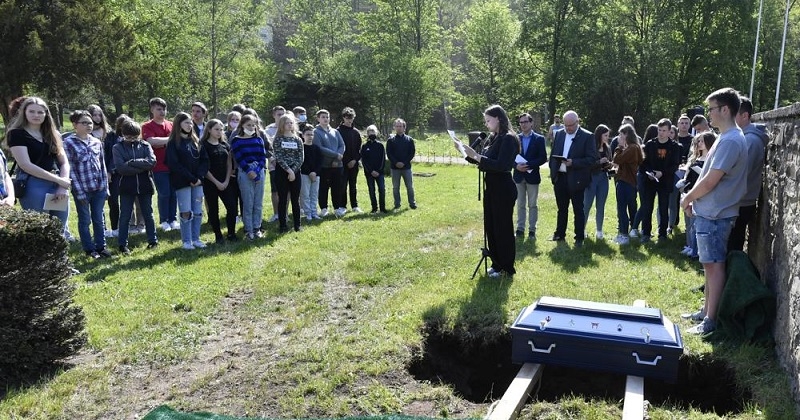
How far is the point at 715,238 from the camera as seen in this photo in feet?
15.4

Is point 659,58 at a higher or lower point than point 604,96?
higher

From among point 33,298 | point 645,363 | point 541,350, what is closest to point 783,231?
point 645,363

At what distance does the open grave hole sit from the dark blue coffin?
238 millimetres

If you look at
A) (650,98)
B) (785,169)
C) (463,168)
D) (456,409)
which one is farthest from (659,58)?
(456,409)

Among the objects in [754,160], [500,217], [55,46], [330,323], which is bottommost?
[330,323]

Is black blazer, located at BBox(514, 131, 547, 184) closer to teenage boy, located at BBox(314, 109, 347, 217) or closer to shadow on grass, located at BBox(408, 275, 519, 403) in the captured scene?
teenage boy, located at BBox(314, 109, 347, 217)

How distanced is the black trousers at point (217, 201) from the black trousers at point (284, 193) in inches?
27.4

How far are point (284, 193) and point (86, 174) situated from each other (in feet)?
9.82

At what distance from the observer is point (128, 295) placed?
603 centimetres

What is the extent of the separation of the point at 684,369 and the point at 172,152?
6.68 m

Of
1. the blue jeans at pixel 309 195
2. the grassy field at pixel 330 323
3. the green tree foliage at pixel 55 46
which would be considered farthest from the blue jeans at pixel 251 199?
the green tree foliage at pixel 55 46

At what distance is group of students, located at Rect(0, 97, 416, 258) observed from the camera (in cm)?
625

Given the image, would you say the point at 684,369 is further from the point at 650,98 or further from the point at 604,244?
the point at 650,98

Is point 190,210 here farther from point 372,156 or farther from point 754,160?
point 754,160
